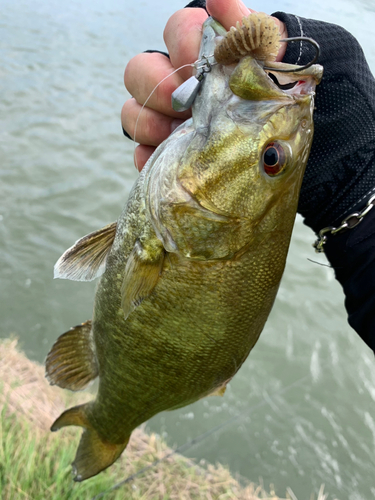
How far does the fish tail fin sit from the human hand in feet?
4.96

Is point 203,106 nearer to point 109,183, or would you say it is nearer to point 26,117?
point 109,183

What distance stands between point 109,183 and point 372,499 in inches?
280

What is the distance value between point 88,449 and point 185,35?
2233 millimetres

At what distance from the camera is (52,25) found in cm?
1536

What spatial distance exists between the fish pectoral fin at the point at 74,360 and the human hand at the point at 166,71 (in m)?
1.01

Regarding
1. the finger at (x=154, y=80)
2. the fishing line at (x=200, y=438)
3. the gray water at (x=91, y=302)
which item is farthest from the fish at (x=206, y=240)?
the gray water at (x=91, y=302)

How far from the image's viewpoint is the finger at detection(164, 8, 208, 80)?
67.2 inches

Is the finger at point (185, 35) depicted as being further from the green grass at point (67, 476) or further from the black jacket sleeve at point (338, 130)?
the green grass at point (67, 476)

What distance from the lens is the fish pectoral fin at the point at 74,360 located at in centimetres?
229

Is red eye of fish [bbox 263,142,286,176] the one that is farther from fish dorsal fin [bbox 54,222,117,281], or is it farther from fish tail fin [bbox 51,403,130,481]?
fish tail fin [bbox 51,403,130,481]

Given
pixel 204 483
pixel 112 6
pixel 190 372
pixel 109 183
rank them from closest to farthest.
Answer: pixel 190 372
pixel 204 483
pixel 109 183
pixel 112 6

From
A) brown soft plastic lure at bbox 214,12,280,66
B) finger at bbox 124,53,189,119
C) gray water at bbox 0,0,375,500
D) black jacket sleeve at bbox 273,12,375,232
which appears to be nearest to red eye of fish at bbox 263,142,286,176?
brown soft plastic lure at bbox 214,12,280,66

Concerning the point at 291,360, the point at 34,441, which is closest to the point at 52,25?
the point at 291,360

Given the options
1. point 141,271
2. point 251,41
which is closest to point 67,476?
point 141,271
